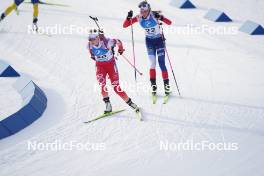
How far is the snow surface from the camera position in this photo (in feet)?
23.1

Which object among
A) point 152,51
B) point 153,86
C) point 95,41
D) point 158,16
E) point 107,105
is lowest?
point 107,105

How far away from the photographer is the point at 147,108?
877 cm

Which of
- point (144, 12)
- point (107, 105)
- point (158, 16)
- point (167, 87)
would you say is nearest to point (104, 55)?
point (107, 105)

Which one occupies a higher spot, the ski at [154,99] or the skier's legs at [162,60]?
the skier's legs at [162,60]

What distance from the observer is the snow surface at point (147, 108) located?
7.05 m

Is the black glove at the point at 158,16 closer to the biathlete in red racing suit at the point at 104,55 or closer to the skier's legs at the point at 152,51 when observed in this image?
the skier's legs at the point at 152,51

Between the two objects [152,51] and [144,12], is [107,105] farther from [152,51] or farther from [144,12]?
[144,12]

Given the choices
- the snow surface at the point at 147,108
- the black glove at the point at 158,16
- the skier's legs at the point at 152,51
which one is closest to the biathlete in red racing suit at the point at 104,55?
the snow surface at the point at 147,108

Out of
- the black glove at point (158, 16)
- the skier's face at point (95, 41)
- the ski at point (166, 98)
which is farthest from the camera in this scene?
the ski at point (166, 98)

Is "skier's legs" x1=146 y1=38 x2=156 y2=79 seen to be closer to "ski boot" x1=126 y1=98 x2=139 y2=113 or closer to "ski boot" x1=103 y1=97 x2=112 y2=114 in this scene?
"ski boot" x1=126 y1=98 x2=139 y2=113

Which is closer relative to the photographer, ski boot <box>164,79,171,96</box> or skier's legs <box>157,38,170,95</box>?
skier's legs <box>157,38,170,95</box>

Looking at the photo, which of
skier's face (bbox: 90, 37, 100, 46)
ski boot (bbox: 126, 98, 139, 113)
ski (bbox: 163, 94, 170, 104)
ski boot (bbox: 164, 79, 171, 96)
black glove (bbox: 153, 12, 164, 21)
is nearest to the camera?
skier's face (bbox: 90, 37, 100, 46)

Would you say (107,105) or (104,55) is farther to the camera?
(107,105)

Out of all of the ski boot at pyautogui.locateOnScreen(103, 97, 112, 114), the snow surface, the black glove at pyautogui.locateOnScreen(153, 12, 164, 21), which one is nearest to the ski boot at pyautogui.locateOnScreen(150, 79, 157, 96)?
the snow surface
